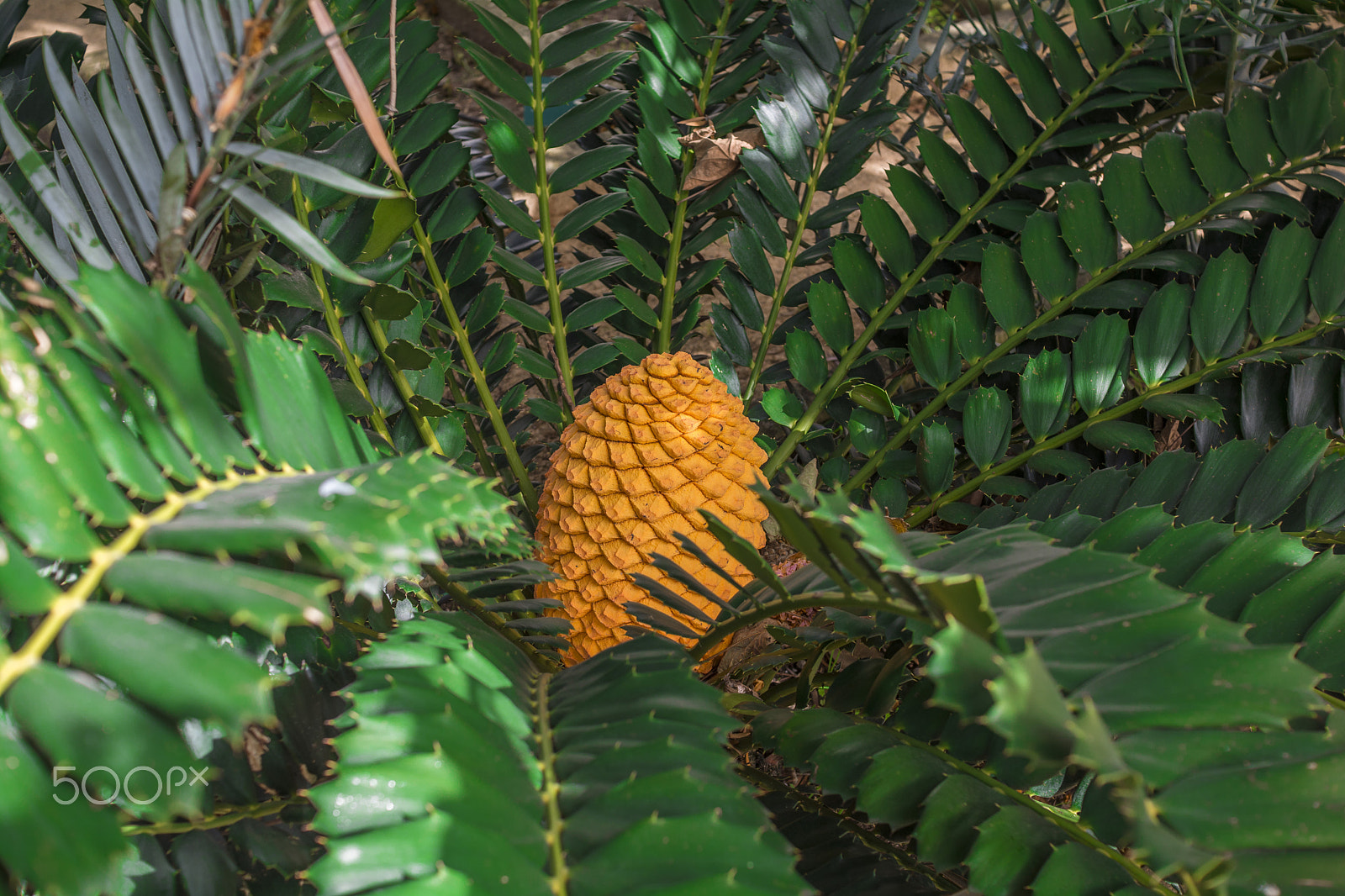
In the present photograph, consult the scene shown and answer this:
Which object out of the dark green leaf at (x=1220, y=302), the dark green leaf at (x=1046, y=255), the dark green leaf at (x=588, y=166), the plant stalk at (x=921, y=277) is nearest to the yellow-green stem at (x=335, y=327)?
the dark green leaf at (x=588, y=166)

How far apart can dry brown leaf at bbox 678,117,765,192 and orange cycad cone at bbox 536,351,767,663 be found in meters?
0.26

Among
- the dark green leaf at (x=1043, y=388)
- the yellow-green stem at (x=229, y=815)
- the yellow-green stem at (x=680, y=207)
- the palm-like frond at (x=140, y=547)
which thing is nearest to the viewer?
the palm-like frond at (x=140, y=547)

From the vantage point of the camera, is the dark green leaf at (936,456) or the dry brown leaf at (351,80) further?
the dark green leaf at (936,456)

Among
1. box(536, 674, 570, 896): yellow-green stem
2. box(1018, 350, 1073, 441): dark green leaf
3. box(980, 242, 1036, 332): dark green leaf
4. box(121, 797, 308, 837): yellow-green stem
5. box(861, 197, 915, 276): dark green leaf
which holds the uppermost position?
box(861, 197, 915, 276): dark green leaf

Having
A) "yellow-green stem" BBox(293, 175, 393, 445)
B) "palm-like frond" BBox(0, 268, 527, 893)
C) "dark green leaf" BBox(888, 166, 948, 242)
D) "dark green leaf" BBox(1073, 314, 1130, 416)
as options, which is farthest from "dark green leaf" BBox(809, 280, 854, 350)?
"palm-like frond" BBox(0, 268, 527, 893)

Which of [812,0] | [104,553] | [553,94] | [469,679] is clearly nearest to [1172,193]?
[812,0]

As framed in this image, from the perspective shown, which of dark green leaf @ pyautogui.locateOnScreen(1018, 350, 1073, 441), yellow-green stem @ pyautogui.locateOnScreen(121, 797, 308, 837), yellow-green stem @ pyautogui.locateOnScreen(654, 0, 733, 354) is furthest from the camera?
yellow-green stem @ pyautogui.locateOnScreen(654, 0, 733, 354)

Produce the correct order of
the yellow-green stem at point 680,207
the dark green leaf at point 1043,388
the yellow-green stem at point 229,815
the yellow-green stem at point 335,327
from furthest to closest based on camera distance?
the yellow-green stem at point 680,207
the dark green leaf at point 1043,388
the yellow-green stem at point 335,327
the yellow-green stem at point 229,815

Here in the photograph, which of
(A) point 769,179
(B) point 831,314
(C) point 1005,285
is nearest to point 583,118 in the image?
(A) point 769,179

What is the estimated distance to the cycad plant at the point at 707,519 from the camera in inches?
11.5

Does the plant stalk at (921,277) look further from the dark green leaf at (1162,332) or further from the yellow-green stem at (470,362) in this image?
the yellow-green stem at (470,362)

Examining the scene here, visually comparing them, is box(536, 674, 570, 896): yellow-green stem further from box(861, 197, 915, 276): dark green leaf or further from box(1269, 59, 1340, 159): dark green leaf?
box(1269, 59, 1340, 159): dark green leaf

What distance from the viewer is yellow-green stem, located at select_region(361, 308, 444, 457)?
683mm

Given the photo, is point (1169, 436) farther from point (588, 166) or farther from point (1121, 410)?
point (588, 166)
